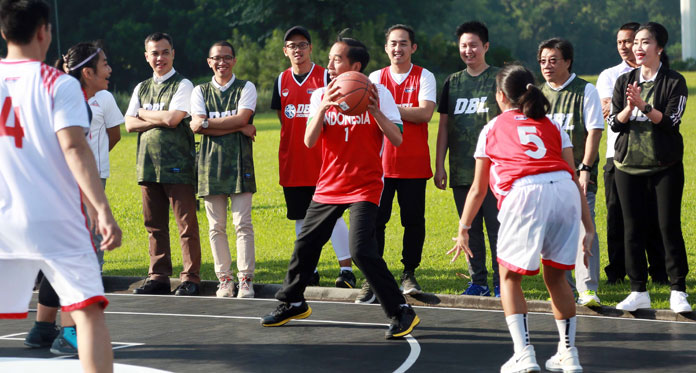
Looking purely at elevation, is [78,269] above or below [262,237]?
above

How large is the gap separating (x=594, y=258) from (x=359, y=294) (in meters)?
2.42

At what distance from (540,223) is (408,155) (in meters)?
3.27

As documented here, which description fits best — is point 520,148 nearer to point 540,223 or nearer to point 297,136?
point 540,223

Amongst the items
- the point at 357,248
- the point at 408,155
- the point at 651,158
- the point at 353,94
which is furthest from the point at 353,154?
the point at 651,158

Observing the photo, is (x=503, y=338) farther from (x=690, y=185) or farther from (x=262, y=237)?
(x=690, y=185)

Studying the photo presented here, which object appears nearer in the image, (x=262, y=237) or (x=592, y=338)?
(x=592, y=338)

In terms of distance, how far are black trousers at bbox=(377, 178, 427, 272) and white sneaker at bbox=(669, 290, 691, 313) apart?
2.51 m

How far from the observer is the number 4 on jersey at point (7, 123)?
5.41m

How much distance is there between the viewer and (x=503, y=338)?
26.9 ft

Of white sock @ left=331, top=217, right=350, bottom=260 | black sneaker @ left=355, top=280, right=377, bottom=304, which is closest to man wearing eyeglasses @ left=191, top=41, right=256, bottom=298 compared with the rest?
white sock @ left=331, top=217, right=350, bottom=260

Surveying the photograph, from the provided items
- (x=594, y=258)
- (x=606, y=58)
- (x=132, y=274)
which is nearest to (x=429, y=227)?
(x=132, y=274)

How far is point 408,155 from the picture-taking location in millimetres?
9867

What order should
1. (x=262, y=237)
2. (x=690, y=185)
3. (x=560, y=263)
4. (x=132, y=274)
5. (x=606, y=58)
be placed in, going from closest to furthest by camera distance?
1. (x=560, y=263)
2. (x=132, y=274)
3. (x=262, y=237)
4. (x=690, y=185)
5. (x=606, y=58)

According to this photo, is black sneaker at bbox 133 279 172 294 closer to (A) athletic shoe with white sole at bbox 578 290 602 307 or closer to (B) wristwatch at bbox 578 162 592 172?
(A) athletic shoe with white sole at bbox 578 290 602 307
